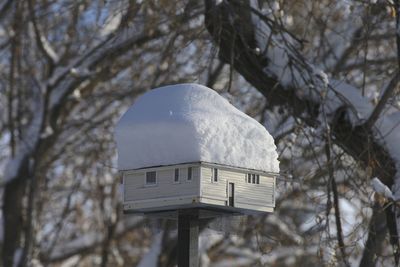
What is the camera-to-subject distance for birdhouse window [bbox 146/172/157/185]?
3537 mm

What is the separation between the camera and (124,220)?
13328 millimetres

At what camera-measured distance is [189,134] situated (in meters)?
3.40

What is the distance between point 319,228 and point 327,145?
1.55 ft

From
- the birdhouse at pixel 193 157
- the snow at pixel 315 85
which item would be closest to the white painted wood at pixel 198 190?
the birdhouse at pixel 193 157

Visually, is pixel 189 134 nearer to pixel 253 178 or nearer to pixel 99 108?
pixel 253 178

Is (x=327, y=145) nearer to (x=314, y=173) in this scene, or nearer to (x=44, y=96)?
(x=314, y=173)

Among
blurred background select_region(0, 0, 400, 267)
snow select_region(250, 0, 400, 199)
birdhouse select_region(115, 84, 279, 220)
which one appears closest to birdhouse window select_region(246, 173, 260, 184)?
birdhouse select_region(115, 84, 279, 220)

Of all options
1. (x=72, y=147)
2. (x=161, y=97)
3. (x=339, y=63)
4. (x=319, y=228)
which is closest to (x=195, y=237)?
(x=161, y=97)

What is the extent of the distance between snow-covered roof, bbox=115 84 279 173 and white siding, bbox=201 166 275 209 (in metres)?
0.05

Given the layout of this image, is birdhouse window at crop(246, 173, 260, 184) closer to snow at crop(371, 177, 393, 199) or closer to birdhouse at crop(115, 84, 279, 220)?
birdhouse at crop(115, 84, 279, 220)

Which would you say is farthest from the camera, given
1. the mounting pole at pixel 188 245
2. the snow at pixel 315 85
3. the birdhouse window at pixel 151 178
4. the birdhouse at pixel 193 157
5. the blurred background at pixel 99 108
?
the blurred background at pixel 99 108

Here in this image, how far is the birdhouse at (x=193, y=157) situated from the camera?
3426 millimetres

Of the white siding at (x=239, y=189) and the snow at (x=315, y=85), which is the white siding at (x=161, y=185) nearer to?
the white siding at (x=239, y=189)

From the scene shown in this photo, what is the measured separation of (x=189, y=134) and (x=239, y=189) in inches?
12.3
